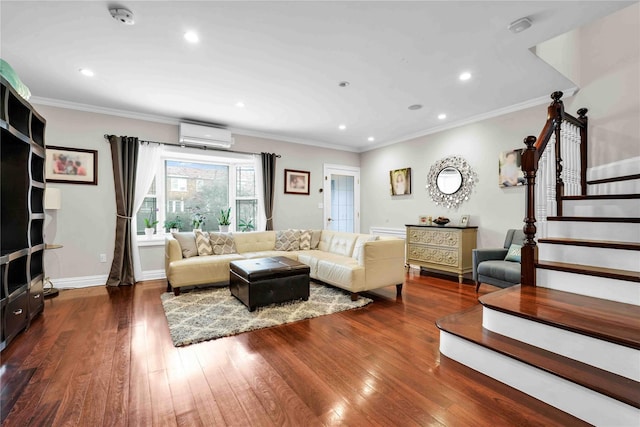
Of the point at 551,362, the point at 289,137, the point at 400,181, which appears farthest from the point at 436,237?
the point at 289,137

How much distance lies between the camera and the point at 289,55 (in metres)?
2.76

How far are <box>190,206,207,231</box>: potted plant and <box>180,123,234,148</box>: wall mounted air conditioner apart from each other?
117 cm

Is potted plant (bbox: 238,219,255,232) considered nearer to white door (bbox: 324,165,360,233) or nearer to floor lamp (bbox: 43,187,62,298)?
white door (bbox: 324,165,360,233)

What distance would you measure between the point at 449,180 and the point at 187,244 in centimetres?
443

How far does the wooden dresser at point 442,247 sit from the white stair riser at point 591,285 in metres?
2.14

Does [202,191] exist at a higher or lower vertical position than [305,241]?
higher

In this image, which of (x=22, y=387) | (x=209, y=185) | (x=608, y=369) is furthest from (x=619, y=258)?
(x=209, y=185)

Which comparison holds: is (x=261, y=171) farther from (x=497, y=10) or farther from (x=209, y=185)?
(x=497, y=10)

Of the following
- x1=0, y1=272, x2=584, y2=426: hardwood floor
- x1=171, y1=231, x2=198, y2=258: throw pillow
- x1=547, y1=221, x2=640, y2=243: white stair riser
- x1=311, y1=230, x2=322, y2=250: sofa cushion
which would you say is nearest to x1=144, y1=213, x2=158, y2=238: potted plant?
x1=171, y1=231, x2=198, y2=258: throw pillow

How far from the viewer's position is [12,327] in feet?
7.66

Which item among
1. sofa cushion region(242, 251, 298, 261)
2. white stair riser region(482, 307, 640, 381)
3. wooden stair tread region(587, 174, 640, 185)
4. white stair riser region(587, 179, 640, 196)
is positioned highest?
wooden stair tread region(587, 174, 640, 185)

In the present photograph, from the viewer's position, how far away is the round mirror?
191 inches

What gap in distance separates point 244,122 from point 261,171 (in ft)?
3.25

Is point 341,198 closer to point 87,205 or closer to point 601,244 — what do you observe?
point 87,205
